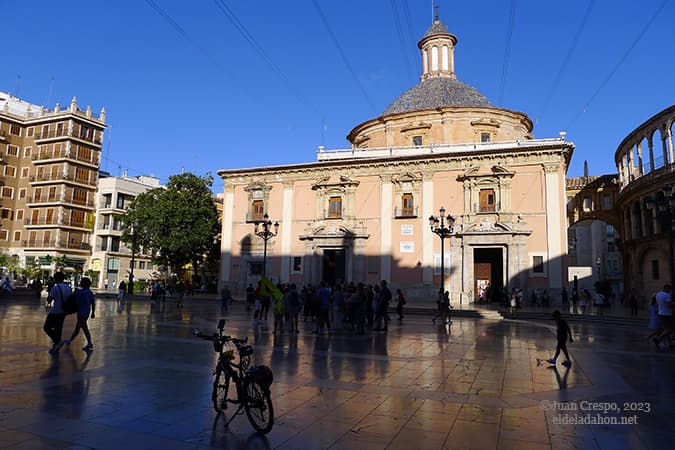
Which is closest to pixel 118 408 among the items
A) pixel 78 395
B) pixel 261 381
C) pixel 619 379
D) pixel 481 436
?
pixel 78 395

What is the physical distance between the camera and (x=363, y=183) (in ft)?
102

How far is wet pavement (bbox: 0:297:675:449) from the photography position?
4375mm

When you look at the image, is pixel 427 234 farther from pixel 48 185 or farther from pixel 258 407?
pixel 48 185

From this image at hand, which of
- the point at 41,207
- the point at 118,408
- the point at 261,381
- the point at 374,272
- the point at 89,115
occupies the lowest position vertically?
the point at 118,408

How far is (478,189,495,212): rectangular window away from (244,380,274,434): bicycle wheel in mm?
25323

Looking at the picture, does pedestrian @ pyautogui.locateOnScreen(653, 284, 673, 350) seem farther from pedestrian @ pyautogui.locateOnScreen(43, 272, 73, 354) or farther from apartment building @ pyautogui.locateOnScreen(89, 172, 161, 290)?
apartment building @ pyautogui.locateOnScreen(89, 172, 161, 290)

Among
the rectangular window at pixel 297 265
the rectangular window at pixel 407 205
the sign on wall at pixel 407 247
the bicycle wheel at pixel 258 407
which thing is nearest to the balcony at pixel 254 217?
the rectangular window at pixel 297 265

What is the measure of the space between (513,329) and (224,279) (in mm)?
23358

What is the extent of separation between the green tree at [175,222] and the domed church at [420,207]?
3.60 m

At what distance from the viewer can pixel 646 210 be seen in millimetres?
27875

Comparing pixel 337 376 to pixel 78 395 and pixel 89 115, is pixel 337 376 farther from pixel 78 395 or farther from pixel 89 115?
pixel 89 115

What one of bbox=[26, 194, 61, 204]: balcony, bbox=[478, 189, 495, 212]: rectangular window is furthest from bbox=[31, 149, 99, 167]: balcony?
bbox=[478, 189, 495, 212]: rectangular window

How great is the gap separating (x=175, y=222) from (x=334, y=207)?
13278 millimetres

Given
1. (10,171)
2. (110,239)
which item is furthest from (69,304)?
(10,171)
